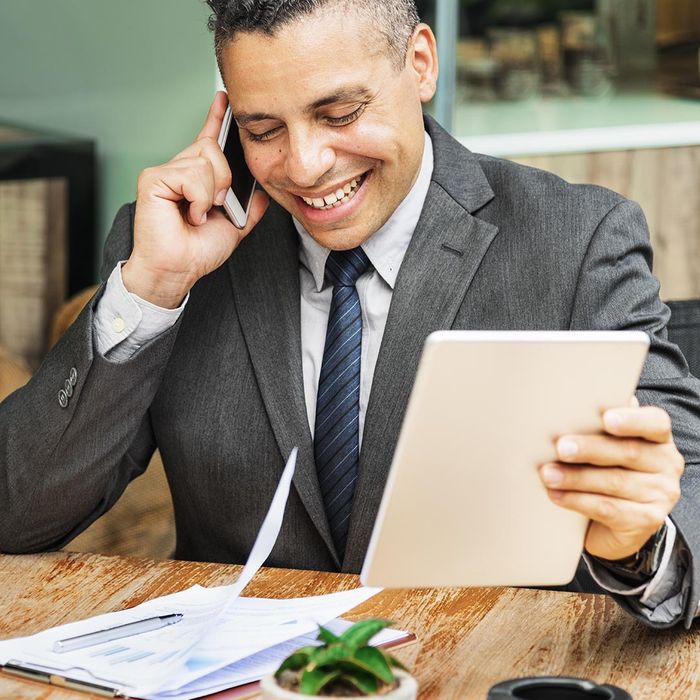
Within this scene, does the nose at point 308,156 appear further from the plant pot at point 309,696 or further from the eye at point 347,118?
the plant pot at point 309,696

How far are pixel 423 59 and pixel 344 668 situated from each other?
104 cm

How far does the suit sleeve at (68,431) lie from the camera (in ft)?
5.16

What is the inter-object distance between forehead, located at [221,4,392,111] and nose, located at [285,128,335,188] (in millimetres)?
46

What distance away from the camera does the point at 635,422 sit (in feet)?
3.41

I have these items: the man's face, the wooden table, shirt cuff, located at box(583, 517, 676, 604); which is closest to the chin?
the man's face

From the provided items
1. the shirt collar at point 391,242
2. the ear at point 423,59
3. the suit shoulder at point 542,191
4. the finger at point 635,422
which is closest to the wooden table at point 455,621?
the finger at point 635,422

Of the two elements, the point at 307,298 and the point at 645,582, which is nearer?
the point at 645,582

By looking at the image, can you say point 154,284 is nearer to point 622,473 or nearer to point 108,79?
point 622,473

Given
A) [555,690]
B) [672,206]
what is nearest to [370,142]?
[555,690]

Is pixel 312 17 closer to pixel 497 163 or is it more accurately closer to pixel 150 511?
pixel 497 163

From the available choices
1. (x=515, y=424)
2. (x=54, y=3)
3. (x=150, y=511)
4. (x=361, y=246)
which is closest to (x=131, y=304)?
(x=361, y=246)

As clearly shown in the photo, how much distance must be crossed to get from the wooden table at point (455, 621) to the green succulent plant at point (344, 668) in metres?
0.22

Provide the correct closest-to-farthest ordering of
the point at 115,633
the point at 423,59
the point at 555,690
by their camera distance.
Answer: the point at 555,690 → the point at 115,633 → the point at 423,59

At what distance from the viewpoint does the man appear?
1546mm
